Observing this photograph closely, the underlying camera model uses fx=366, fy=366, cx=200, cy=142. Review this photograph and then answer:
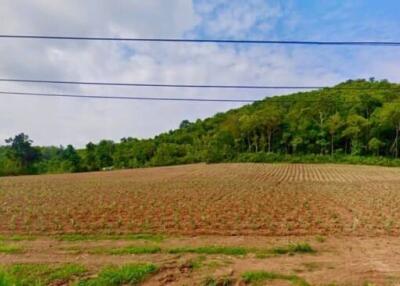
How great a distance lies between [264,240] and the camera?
10.8 m

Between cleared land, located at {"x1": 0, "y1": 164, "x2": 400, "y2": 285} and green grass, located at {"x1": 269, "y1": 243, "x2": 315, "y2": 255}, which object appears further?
green grass, located at {"x1": 269, "y1": 243, "x2": 315, "y2": 255}

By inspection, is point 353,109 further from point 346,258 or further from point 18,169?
point 346,258

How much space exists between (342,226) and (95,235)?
866 cm

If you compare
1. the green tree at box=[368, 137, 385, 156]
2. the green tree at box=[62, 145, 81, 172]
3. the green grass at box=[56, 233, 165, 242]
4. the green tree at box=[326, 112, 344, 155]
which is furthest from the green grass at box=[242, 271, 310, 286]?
the green tree at box=[326, 112, 344, 155]

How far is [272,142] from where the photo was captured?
95.3m

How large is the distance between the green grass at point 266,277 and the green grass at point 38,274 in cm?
329

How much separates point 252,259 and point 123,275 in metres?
3.00

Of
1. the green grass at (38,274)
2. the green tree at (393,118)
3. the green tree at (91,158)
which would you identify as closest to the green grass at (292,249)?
the green grass at (38,274)

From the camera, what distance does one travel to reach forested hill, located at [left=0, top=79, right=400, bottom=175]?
3081 inches

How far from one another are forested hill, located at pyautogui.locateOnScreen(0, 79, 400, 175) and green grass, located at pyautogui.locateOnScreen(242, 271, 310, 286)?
67691mm

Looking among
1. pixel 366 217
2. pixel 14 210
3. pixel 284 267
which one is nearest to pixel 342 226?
pixel 366 217

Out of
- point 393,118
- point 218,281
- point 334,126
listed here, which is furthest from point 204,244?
point 393,118

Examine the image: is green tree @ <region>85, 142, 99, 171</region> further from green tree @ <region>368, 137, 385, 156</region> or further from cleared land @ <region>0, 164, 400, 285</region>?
cleared land @ <region>0, 164, 400, 285</region>

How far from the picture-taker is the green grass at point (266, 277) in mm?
6855
